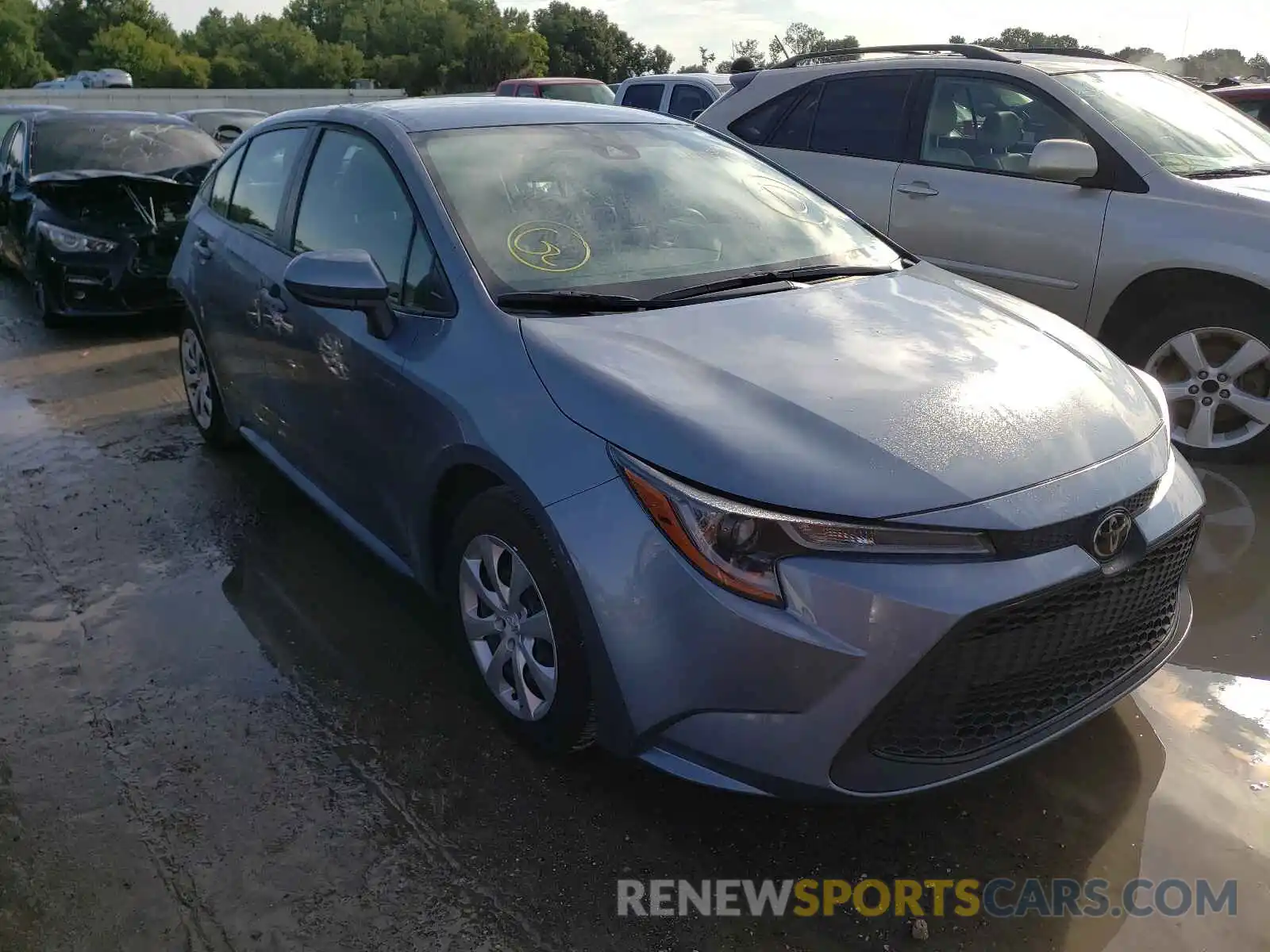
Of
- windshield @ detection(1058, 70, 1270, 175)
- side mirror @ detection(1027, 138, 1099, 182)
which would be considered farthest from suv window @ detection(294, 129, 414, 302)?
windshield @ detection(1058, 70, 1270, 175)

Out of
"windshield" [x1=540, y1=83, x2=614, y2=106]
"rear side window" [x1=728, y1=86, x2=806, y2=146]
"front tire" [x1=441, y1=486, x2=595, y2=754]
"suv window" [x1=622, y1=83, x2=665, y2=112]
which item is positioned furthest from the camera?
"windshield" [x1=540, y1=83, x2=614, y2=106]

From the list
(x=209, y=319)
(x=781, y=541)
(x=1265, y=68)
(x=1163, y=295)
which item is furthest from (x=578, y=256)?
(x=1265, y=68)

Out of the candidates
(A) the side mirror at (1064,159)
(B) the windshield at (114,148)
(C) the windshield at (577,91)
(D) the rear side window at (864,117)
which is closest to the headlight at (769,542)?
(A) the side mirror at (1064,159)

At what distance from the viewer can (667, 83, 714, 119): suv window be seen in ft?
42.5

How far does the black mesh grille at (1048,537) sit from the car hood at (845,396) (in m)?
0.10

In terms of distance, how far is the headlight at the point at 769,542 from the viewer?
2158mm

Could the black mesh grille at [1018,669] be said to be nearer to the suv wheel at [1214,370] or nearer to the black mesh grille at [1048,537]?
the black mesh grille at [1048,537]

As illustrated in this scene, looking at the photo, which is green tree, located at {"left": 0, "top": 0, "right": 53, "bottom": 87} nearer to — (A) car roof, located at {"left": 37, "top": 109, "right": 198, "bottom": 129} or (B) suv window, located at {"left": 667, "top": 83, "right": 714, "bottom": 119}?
(B) suv window, located at {"left": 667, "top": 83, "right": 714, "bottom": 119}

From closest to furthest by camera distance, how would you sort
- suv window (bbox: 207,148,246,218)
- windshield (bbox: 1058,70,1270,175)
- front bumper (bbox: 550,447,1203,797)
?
front bumper (bbox: 550,447,1203,797) → suv window (bbox: 207,148,246,218) → windshield (bbox: 1058,70,1270,175)

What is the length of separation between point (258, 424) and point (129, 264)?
154 inches

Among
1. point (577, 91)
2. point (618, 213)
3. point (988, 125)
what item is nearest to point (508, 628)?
point (618, 213)

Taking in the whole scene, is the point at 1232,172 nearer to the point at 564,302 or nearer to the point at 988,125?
the point at 988,125

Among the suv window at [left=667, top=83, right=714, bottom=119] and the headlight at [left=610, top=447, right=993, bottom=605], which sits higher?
the suv window at [left=667, top=83, right=714, bottom=119]
